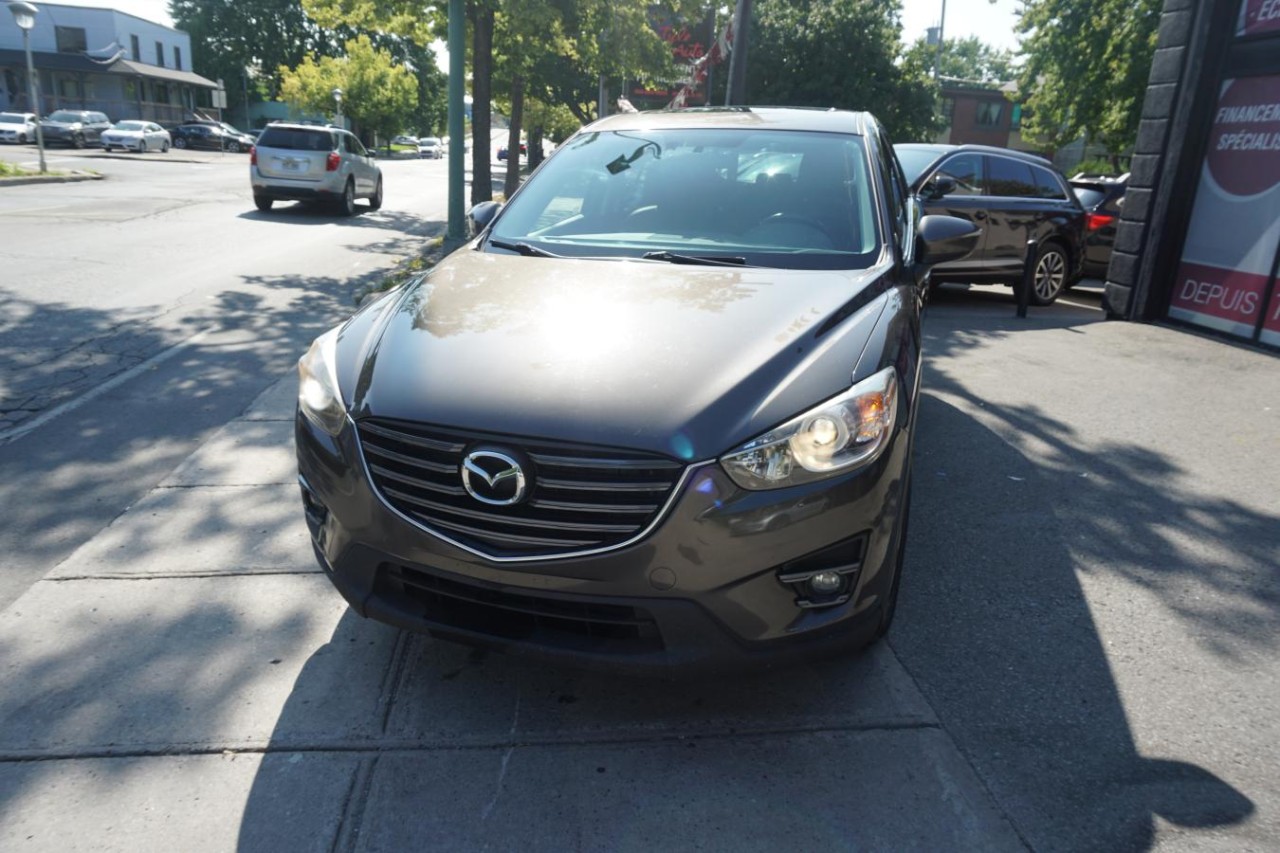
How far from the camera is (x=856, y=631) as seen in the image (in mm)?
2738

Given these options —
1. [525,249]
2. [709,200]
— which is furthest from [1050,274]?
[525,249]

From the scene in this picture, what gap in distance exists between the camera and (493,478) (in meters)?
2.54

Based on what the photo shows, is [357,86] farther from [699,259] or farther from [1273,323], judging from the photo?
[699,259]

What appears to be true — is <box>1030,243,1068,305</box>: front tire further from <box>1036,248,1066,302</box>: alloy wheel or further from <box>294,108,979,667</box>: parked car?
<box>294,108,979,667</box>: parked car

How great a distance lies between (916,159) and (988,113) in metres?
54.0

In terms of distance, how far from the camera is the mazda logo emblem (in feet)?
8.29

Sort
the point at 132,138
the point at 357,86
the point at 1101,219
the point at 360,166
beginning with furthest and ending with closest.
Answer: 1. the point at 357,86
2. the point at 132,138
3. the point at 360,166
4. the point at 1101,219

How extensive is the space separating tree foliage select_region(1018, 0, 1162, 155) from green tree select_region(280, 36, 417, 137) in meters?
44.9

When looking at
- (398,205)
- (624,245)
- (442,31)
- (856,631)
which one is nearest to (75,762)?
(856,631)

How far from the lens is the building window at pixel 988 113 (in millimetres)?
58531

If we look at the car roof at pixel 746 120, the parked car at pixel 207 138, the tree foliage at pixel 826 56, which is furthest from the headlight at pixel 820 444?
the parked car at pixel 207 138

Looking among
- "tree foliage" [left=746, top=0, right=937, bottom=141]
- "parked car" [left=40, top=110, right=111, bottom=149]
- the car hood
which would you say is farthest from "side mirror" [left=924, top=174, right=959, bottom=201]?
"parked car" [left=40, top=110, right=111, bottom=149]

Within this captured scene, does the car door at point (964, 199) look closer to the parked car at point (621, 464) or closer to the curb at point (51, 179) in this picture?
the parked car at point (621, 464)

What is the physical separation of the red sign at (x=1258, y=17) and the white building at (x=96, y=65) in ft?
209
